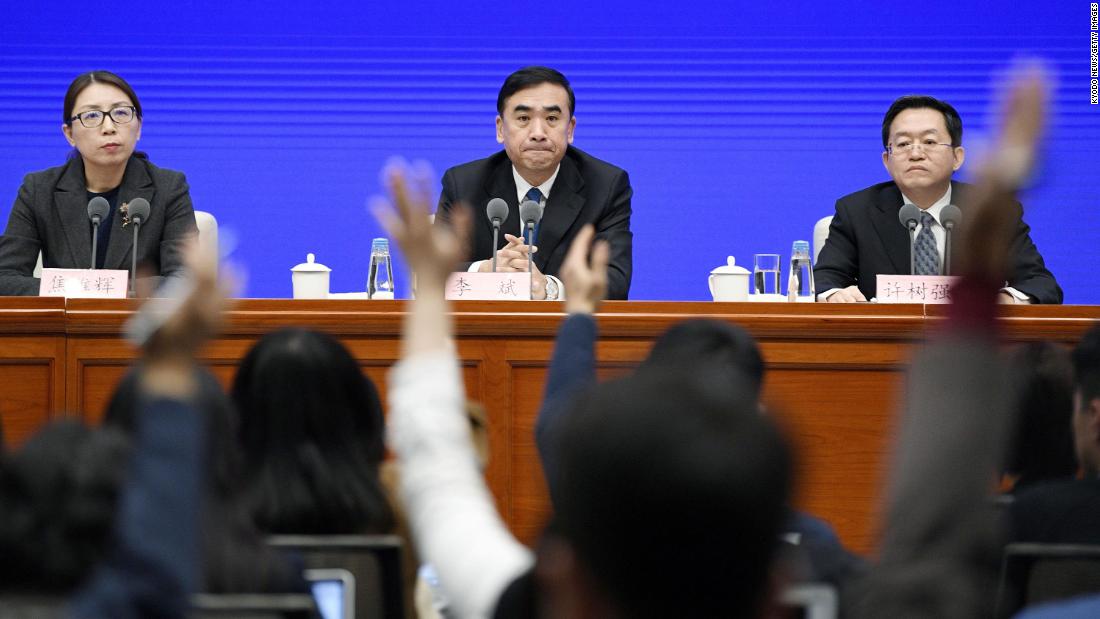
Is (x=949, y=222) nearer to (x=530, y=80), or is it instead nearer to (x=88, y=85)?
(x=530, y=80)

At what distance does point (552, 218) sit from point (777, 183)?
1745mm

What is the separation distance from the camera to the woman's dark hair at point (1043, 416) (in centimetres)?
197

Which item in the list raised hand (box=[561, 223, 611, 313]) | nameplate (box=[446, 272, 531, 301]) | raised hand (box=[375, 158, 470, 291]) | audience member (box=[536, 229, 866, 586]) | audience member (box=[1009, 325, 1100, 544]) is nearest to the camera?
raised hand (box=[375, 158, 470, 291])

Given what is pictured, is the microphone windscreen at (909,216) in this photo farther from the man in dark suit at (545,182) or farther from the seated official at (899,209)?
the man in dark suit at (545,182)

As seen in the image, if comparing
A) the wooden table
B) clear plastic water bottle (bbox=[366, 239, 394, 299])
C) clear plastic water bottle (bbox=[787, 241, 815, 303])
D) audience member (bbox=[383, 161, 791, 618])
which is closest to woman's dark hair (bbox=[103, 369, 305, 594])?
audience member (bbox=[383, 161, 791, 618])

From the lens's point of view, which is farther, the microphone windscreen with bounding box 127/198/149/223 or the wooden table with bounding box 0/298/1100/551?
the microphone windscreen with bounding box 127/198/149/223

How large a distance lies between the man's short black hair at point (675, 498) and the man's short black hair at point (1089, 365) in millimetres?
1139

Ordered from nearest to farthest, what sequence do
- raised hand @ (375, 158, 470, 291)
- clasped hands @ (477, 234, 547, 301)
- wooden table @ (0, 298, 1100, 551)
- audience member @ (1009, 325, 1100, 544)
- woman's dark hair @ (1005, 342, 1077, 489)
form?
→ raised hand @ (375, 158, 470, 291) < audience member @ (1009, 325, 1100, 544) < woman's dark hair @ (1005, 342, 1077, 489) < wooden table @ (0, 298, 1100, 551) < clasped hands @ (477, 234, 547, 301)

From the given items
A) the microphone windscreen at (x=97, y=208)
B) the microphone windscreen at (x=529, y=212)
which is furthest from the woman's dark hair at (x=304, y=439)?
the microphone windscreen at (x=97, y=208)

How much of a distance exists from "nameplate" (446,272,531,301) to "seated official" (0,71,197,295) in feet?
3.38

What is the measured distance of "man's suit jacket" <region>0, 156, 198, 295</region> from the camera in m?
4.00

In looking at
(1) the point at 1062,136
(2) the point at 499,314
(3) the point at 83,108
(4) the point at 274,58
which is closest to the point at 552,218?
(2) the point at 499,314

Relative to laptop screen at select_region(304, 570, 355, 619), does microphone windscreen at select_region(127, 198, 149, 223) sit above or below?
above

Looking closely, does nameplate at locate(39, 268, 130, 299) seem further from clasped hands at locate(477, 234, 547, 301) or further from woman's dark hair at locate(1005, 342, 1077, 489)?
woman's dark hair at locate(1005, 342, 1077, 489)
